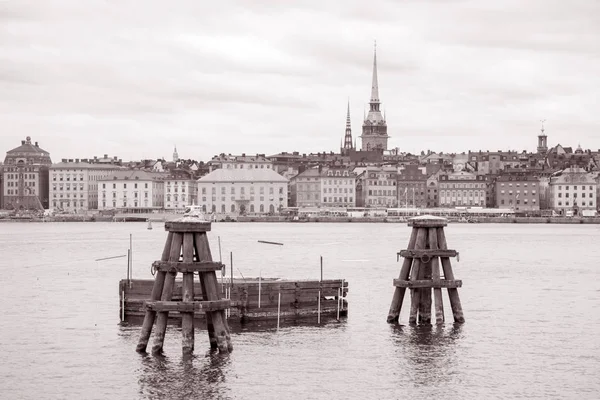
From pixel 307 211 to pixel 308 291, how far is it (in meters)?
128

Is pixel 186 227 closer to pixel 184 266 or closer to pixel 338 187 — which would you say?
pixel 184 266

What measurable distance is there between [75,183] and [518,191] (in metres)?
58.9

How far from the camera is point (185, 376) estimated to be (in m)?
24.0

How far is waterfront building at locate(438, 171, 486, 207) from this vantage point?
159 metres

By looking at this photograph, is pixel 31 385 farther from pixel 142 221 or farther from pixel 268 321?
pixel 142 221

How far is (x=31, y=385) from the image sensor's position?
945 inches

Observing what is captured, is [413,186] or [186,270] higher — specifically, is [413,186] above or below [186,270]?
above

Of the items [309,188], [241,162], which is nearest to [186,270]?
[309,188]

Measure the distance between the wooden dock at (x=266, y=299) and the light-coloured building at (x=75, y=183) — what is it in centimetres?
13976

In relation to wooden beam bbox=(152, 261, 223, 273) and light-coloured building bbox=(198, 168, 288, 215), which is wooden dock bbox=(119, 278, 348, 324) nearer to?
wooden beam bbox=(152, 261, 223, 273)

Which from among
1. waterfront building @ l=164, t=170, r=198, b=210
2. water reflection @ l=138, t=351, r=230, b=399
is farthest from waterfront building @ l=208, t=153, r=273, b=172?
water reflection @ l=138, t=351, r=230, b=399

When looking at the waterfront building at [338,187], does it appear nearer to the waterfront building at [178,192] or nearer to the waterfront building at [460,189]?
the waterfront building at [460,189]

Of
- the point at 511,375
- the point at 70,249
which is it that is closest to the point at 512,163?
the point at 70,249

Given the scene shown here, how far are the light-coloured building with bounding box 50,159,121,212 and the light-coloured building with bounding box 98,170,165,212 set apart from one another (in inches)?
187
